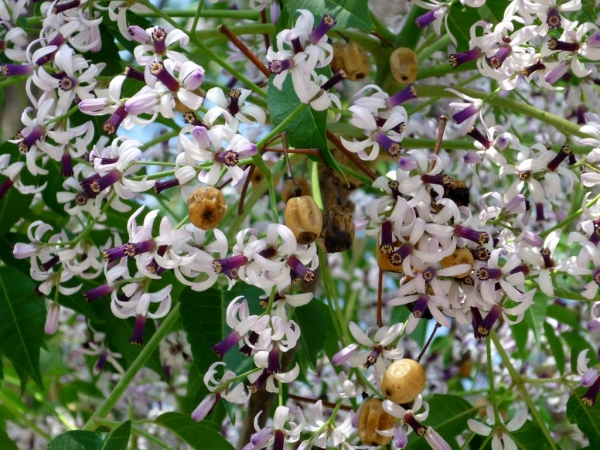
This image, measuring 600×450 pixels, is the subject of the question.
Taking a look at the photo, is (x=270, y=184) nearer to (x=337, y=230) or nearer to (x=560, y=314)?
(x=337, y=230)

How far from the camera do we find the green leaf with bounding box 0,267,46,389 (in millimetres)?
1376

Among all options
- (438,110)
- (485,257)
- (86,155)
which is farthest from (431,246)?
(438,110)

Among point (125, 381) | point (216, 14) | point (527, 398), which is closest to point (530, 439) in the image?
point (527, 398)

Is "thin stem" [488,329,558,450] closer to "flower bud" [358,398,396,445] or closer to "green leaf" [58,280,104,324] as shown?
"flower bud" [358,398,396,445]

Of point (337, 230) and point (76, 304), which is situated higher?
point (337, 230)

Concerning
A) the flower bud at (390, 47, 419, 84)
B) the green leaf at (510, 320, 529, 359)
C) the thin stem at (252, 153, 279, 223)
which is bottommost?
the green leaf at (510, 320, 529, 359)

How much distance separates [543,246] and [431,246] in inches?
6.8

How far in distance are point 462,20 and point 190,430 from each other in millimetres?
775

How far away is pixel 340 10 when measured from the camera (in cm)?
111

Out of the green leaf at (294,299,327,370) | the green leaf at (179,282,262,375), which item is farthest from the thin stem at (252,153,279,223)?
the green leaf at (294,299,327,370)

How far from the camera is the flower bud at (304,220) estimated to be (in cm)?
101

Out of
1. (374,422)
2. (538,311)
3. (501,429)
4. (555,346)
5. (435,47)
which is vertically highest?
(435,47)

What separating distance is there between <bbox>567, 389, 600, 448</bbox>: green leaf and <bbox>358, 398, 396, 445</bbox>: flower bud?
405mm

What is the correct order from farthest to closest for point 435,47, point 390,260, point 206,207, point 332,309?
point 435,47 → point 332,309 → point 390,260 → point 206,207
